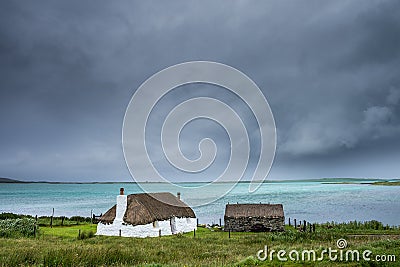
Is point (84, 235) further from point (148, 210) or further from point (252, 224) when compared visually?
point (252, 224)

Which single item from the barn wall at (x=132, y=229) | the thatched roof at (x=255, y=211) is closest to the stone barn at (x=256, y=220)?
the thatched roof at (x=255, y=211)

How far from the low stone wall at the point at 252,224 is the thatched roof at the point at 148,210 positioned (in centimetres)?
478

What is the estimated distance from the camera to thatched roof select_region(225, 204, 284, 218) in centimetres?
4256

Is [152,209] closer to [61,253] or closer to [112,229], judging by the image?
[112,229]

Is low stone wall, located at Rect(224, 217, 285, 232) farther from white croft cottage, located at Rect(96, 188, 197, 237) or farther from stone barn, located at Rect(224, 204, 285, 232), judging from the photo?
white croft cottage, located at Rect(96, 188, 197, 237)

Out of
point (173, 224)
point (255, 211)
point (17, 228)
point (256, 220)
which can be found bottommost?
point (17, 228)

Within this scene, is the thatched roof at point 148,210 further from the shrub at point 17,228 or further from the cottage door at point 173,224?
the shrub at point 17,228

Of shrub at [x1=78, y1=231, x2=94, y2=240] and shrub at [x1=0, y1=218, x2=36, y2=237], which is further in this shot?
shrub at [x1=0, y1=218, x2=36, y2=237]

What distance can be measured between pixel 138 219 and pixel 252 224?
577 inches

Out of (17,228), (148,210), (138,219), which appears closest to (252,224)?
(148,210)

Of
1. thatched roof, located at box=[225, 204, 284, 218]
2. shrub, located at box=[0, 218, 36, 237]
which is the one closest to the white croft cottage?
shrub, located at box=[0, 218, 36, 237]

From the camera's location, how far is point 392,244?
1530cm

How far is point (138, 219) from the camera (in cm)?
3428

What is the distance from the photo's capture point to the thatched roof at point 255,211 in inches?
1676
